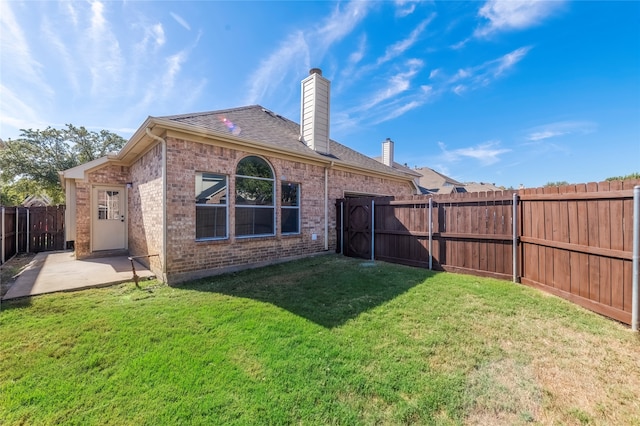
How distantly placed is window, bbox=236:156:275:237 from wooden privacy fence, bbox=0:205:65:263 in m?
8.24

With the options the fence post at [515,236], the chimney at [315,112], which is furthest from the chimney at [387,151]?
the fence post at [515,236]

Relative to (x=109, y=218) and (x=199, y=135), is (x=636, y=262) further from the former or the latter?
(x=109, y=218)

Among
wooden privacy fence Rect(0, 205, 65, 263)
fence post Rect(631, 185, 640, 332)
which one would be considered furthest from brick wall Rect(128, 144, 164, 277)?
fence post Rect(631, 185, 640, 332)

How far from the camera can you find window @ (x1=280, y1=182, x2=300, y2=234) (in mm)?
7812

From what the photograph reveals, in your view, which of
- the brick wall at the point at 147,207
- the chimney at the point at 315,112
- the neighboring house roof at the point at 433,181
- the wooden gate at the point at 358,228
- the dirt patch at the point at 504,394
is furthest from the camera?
the neighboring house roof at the point at 433,181

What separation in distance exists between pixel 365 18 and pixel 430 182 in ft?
72.6

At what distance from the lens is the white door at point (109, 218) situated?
8.78 meters

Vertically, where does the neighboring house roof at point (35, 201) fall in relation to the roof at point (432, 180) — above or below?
below

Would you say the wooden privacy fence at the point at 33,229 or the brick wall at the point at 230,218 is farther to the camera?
the wooden privacy fence at the point at 33,229

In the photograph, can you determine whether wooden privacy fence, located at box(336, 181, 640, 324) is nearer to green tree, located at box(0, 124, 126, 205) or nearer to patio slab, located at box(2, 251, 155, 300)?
patio slab, located at box(2, 251, 155, 300)

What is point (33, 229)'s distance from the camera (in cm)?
1028

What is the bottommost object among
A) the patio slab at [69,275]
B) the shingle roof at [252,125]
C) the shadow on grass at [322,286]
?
the shadow on grass at [322,286]

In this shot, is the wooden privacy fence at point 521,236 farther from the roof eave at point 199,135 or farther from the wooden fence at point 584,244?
the roof eave at point 199,135

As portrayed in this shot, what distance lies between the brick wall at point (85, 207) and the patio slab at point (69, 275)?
603 millimetres
